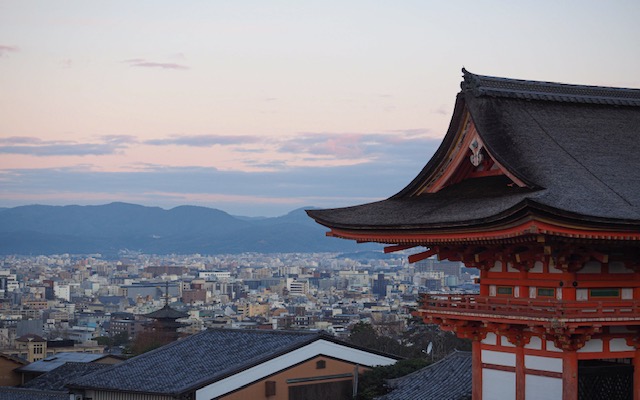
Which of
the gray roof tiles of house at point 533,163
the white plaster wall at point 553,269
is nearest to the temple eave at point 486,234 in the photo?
the gray roof tiles of house at point 533,163

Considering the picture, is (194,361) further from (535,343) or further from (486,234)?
(486,234)

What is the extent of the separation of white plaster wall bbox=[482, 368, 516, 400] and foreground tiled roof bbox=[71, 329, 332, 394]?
1152 centimetres

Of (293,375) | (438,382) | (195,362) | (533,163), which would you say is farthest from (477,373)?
(195,362)

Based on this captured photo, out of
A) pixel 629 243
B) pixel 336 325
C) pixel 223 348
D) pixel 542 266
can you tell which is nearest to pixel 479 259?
pixel 542 266

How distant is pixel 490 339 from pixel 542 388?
128cm

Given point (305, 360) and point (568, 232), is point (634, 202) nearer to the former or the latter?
point (568, 232)

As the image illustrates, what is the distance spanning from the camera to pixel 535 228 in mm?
12969

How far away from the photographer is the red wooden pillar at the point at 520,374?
15.2m

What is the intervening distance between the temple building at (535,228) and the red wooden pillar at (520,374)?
Result: 0.5 inches

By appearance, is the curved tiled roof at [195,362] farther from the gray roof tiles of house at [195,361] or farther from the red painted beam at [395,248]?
the red painted beam at [395,248]

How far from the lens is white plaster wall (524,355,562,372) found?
14.8 metres

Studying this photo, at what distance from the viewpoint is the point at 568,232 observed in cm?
1321

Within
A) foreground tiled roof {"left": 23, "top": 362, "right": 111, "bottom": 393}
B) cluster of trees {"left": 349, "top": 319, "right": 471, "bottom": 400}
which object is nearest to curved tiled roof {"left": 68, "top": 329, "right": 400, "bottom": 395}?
cluster of trees {"left": 349, "top": 319, "right": 471, "bottom": 400}

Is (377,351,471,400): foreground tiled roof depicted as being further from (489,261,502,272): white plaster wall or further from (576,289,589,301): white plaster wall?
(576,289,589,301): white plaster wall
